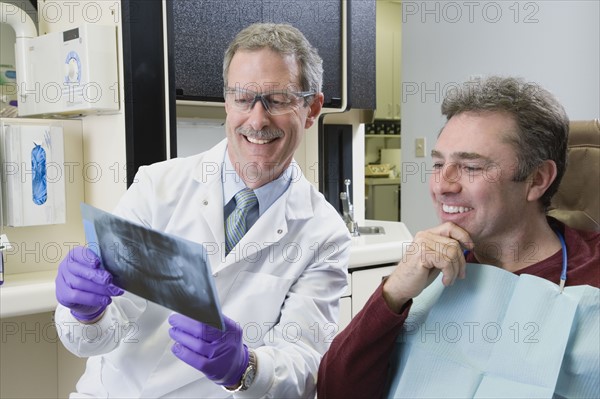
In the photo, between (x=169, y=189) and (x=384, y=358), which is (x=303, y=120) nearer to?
(x=169, y=189)

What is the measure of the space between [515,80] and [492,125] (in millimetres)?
100

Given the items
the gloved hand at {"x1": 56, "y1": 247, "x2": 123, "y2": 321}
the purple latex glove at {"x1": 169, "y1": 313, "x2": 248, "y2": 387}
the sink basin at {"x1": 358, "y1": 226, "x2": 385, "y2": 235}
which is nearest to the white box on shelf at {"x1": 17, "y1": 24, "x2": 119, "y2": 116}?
the gloved hand at {"x1": 56, "y1": 247, "x2": 123, "y2": 321}

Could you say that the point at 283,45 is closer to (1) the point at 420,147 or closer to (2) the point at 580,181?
(2) the point at 580,181

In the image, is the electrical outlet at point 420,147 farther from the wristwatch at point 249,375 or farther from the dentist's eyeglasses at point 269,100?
the wristwatch at point 249,375

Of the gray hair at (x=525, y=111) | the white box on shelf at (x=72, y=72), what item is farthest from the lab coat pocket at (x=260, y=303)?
the white box on shelf at (x=72, y=72)

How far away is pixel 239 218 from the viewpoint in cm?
139

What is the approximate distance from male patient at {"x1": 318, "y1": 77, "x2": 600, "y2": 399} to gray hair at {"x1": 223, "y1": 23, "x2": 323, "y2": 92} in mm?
309

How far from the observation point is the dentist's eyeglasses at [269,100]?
50.3 inches

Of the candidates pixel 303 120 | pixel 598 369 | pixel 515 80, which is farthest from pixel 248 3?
pixel 598 369

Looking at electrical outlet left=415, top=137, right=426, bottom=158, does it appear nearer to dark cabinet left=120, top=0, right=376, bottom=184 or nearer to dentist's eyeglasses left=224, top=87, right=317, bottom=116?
dark cabinet left=120, top=0, right=376, bottom=184

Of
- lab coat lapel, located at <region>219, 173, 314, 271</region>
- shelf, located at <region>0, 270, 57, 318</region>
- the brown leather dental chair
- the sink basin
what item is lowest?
the sink basin

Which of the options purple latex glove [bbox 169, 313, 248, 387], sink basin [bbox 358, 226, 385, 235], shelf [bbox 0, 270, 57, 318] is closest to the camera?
purple latex glove [bbox 169, 313, 248, 387]

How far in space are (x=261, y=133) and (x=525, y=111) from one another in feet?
1.64

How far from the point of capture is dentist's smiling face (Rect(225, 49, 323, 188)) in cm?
127
